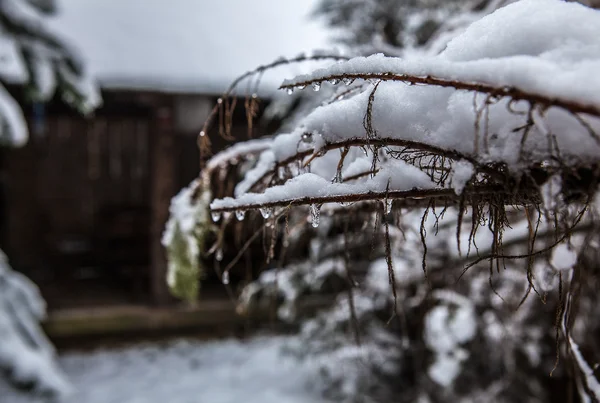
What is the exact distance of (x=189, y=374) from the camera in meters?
5.05

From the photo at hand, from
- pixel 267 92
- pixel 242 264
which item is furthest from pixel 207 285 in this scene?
pixel 267 92

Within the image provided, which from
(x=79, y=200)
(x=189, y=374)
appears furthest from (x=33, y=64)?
(x=79, y=200)

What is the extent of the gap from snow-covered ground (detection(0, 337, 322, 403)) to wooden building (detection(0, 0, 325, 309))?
2.37 ft

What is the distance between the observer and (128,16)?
7520mm

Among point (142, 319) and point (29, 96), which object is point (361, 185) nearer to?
point (29, 96)

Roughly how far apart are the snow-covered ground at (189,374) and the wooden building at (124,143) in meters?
0.72

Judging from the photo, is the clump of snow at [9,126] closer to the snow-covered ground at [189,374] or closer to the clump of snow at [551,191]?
the snow-covered ground at [189,374]

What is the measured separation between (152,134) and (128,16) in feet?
8.12

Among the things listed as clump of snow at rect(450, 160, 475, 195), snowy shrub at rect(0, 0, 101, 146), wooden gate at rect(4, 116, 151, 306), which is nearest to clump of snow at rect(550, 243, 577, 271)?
clump of snow at rect(450, 160, 475, 195)

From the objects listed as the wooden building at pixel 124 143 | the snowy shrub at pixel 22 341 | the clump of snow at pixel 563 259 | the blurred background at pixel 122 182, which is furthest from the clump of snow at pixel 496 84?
the wooden building at pixel 124 143

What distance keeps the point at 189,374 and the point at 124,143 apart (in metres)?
6.08

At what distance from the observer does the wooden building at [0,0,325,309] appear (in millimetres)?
5984

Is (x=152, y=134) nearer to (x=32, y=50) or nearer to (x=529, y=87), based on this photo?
(x=32, y=50)

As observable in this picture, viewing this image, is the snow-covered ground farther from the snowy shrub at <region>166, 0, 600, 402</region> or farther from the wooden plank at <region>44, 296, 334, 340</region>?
the snowy shrub at <region>166, 0, 600, 402</region>
